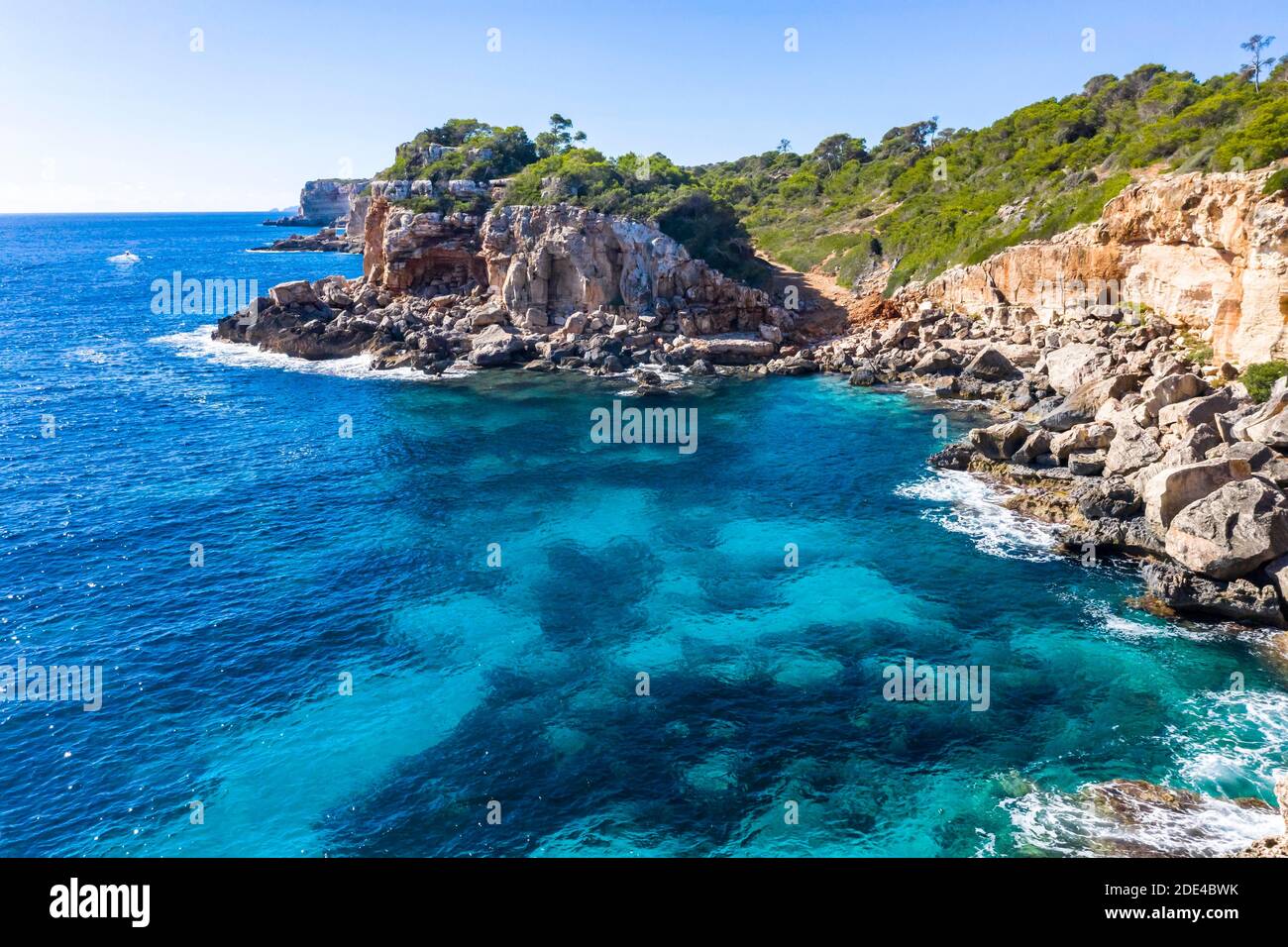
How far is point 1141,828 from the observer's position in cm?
1897

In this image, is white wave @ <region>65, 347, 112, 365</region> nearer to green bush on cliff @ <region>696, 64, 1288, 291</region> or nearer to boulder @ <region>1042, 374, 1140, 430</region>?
green bush on cliff @ <region>696, 64, 1288, 291</region>

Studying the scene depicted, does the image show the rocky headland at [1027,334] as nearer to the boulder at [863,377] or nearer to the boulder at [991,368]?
the boulder at [991,368]

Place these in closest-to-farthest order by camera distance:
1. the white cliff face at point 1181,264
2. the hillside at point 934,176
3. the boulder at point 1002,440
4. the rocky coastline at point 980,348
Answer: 1. the rocky coastline at point 980,348
2. the white cliff face at point 1181,264
3. the boulder at point 1002,440
4. the hillside at point 934,176

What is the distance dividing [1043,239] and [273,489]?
5899 cm

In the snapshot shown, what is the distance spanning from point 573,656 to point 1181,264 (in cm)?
4507

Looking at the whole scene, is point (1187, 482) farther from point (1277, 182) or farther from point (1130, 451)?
point (1277, 182)

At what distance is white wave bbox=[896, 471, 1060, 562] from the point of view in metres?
33.4

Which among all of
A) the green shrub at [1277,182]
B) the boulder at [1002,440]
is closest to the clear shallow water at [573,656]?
the boulder at [1002,440]

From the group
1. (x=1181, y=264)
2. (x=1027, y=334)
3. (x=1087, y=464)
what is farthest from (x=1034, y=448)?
(x=1027, y=334)

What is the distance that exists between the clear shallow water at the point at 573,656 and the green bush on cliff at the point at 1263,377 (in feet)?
44.1

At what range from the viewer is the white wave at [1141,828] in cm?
1827

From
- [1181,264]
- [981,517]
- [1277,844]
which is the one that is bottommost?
[1277,844]

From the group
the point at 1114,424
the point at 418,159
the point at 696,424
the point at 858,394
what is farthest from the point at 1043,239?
the point at 418,159

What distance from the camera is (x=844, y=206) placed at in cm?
10662
